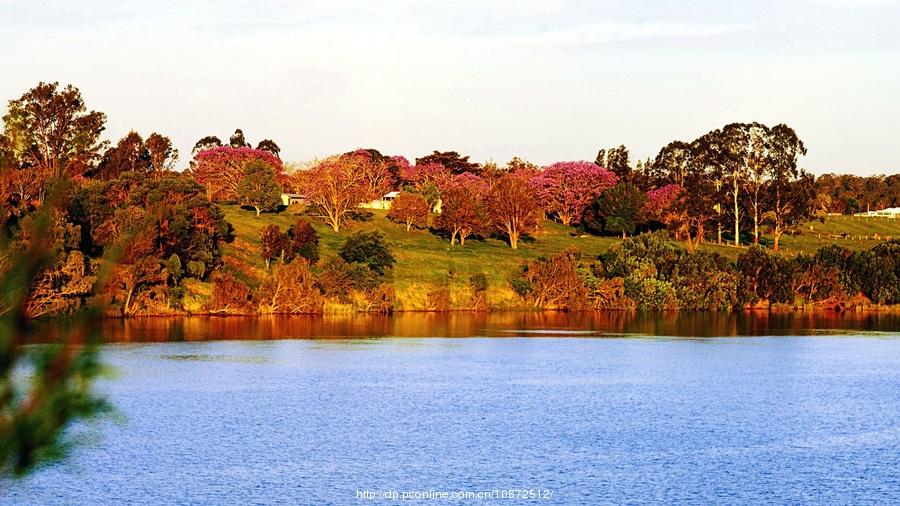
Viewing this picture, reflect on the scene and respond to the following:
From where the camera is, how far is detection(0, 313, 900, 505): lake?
3138cm

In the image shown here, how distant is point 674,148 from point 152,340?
391 feet

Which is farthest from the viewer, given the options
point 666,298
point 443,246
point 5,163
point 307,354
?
point 443,246

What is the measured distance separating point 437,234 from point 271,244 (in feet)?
110

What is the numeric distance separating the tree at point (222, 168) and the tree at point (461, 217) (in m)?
34.3

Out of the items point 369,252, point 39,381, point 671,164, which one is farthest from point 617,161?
point 39,381

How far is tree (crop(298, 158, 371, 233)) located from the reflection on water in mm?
32932

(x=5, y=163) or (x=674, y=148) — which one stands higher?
(x=674, y=148)

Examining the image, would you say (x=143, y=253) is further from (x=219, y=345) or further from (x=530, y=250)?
(x=530, y=250)

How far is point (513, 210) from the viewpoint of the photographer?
132 m

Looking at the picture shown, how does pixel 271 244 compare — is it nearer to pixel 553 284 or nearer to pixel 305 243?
pixel 305 243

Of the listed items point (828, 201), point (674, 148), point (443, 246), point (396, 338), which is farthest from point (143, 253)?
point (828, 201)

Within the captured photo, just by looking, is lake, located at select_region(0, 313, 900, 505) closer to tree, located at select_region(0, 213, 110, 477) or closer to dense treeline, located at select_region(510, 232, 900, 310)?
tree, located at select_region(0, 213, 110, 477)

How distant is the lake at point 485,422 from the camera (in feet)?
103

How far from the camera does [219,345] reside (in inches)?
2783
